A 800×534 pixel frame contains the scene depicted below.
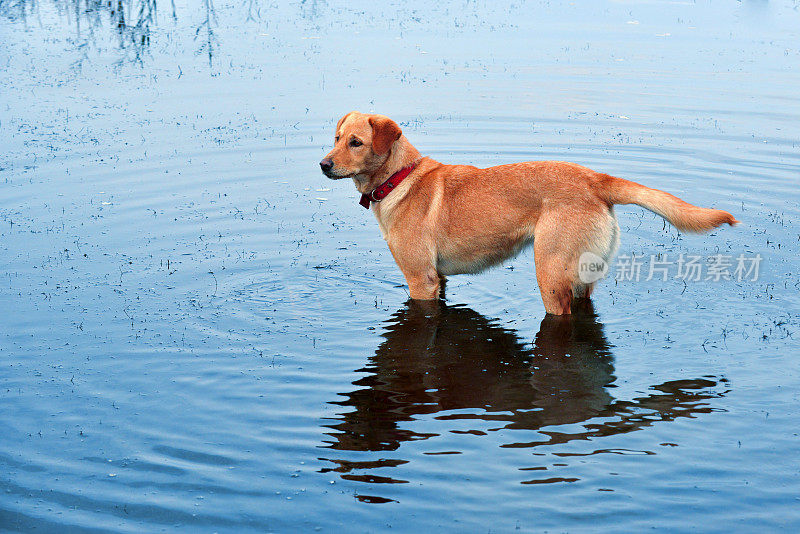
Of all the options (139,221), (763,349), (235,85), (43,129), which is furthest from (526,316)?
(235,85)

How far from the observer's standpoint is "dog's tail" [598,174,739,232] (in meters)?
6.38

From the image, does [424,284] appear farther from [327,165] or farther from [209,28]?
[209,28]

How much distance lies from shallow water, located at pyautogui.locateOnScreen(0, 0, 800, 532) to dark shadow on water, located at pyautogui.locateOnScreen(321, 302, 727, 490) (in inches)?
1.1

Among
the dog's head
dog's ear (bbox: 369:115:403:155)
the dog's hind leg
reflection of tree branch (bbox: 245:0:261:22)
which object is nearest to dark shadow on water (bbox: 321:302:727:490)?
the dog's hind leg

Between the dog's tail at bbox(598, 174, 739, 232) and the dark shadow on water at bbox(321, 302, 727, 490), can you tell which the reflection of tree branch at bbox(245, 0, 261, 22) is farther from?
the dog's tail at bbox(598, 174, 739, 232)

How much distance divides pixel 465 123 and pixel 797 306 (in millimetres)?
7800

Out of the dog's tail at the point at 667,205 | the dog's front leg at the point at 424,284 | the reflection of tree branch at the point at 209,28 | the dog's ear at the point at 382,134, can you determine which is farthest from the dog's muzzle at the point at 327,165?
the reflection of tree branch at the point at 209,28

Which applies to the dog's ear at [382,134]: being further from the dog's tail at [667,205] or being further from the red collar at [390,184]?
the dog's tail at [667,205]

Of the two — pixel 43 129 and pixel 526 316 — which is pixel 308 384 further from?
pixel 43 129

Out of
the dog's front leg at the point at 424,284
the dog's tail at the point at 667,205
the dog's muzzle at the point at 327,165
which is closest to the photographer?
the dog's tail at the point at 667,205

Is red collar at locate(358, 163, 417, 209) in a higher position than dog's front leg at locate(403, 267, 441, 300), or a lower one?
higher

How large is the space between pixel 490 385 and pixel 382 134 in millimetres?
2574

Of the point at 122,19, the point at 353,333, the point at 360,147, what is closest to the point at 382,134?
the point at 360,147

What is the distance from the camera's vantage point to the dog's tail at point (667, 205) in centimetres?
638
